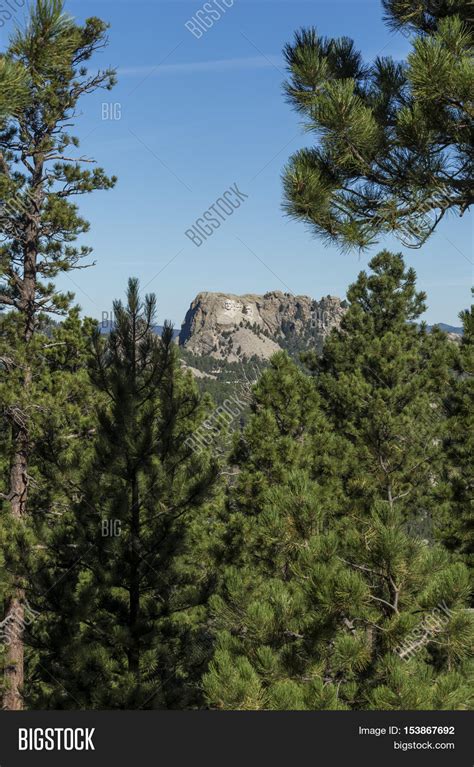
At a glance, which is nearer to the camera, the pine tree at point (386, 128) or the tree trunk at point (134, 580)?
the pine tree at point (386, 128)

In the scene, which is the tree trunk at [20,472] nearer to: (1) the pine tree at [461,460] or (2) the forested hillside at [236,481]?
(2) the forested hillside at [236,481]

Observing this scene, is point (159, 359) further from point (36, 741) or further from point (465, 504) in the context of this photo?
point (465, 504)

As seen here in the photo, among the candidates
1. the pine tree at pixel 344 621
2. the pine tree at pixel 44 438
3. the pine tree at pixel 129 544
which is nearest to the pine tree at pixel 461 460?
the pine tree at pixel 44 438

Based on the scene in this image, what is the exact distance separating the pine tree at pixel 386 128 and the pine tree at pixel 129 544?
2.75 metres

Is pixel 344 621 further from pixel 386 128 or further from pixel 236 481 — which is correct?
pixel 236 481

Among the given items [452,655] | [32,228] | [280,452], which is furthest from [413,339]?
[452,655]

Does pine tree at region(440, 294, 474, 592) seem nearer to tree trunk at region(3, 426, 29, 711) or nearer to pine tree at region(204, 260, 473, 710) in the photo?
tree trunk at region(3, 426, 29, 711)

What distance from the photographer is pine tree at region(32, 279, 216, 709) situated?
331 inches

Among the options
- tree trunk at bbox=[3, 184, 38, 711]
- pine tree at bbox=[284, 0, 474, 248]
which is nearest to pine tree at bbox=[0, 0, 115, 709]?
tree trunk at bbox=[3, 184, 38, 711]

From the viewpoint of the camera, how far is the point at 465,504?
56.0 feet

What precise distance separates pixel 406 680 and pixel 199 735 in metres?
1.55

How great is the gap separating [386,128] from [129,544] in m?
5.64

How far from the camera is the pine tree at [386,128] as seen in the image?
573 centimetres

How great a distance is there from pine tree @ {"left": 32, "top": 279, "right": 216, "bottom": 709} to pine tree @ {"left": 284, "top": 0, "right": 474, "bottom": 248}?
2.75 metres
